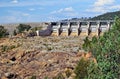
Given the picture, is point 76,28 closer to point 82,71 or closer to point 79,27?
point 79,27

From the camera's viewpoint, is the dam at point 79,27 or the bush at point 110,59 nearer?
the bush at point 110,59

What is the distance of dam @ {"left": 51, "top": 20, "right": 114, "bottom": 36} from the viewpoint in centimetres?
9513

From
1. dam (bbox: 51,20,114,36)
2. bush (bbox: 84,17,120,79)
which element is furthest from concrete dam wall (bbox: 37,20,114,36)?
bush (bbox: 84,17,120,79)

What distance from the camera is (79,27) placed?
321 ft

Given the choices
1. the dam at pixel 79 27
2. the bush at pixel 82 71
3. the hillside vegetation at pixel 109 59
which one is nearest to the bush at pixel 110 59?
the hillside vegetation at pixel 109 59

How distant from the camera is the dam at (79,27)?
3745 inches

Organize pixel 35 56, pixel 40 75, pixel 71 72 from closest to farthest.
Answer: pixel 71 72, pixel 40 75, pixel 35 56

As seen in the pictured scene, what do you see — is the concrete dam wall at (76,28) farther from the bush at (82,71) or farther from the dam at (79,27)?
the bush at (82,71)

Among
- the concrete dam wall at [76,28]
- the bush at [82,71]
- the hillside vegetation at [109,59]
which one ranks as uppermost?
the hillside vegetation at [109,59]

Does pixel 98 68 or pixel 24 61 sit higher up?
pixel 98 68

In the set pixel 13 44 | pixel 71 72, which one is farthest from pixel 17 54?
pixel 71 72

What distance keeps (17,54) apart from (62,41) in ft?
51.3

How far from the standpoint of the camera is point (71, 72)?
181ft

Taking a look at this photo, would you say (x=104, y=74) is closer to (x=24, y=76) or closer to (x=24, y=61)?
(x=24, y=76)
